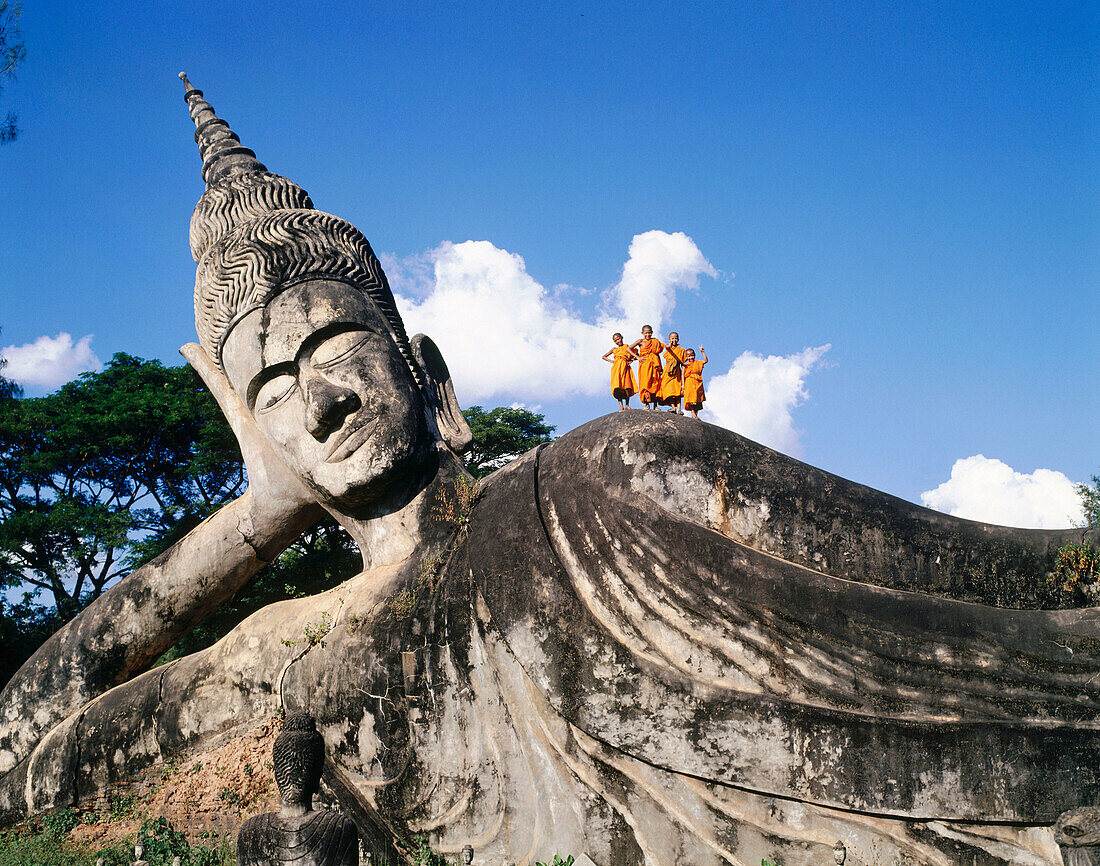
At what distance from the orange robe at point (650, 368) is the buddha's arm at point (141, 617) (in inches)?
196

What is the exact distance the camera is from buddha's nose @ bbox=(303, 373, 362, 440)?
471 cm

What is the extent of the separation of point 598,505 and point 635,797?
134cm

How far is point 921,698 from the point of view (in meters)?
3.49

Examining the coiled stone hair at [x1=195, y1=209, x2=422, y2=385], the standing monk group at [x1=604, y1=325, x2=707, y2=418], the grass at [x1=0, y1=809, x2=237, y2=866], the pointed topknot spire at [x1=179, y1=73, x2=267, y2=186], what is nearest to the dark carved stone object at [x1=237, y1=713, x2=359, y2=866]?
the grass at [x1=0, y1=809, x2=237, y2=866]

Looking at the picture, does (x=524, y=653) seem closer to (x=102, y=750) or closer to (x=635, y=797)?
(x=635, y=797)

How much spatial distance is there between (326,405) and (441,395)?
46.7 inches

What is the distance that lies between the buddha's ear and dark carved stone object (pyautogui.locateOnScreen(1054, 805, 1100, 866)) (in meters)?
3.54

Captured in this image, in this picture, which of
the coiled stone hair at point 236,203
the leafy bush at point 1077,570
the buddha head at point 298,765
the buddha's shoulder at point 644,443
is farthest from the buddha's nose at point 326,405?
→ the leafy bush at point 1077,570

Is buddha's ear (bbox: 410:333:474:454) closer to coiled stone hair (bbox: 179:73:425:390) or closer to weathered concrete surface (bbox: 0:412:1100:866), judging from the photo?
coiled stone hair (bbox: 179:73:425:390)

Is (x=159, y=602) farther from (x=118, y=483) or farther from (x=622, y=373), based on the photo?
(x=118, y=483)

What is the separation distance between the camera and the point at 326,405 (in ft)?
15.4

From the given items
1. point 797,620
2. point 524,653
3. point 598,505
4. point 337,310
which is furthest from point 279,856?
point 337,310

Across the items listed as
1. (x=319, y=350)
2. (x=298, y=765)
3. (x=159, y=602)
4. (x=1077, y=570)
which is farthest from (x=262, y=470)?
(x=1077, y=570)

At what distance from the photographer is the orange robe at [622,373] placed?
990 cm
